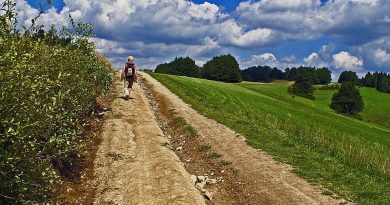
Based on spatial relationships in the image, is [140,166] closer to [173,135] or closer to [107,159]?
[107,159]

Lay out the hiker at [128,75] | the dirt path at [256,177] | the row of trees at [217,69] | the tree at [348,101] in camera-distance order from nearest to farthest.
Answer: the dirt path at [256,177], the hiker at [128,75], the tree at [348,101], the row of trees at [217,69]

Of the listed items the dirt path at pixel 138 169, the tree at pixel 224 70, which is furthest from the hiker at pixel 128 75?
the tree at pixel 224 70

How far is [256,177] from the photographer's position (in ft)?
68.4

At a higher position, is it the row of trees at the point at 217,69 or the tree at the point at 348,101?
the row of trees at the point at 217,69

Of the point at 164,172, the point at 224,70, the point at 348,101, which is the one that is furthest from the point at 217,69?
the point at 164,172

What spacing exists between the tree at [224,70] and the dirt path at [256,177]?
517 ft

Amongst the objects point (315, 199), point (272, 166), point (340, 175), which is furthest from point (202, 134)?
point (315, 199)

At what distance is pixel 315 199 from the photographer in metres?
17.9

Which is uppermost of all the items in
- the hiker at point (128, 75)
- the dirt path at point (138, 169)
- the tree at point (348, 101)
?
the hiker at point (128, 75)

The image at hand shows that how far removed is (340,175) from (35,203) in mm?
13403

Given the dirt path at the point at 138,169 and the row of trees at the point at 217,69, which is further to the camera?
the row of trees at the point at 217,69

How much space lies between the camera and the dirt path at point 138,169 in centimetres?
1762

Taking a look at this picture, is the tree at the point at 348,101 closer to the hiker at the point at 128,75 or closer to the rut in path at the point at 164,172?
the hiker at the point at 128,75

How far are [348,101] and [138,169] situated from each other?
469ft
